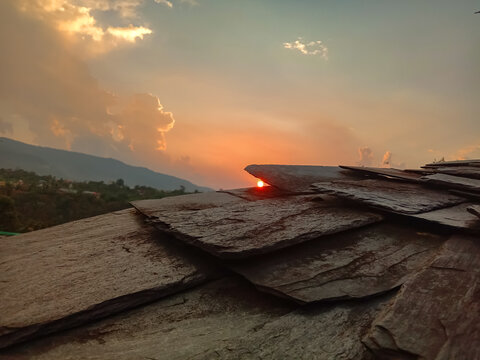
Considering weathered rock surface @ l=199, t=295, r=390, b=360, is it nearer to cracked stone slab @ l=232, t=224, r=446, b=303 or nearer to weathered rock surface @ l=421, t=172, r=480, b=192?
cracked stone slab @ l=232, t=224, r=446, b=303

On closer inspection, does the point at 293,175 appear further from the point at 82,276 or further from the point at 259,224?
the point at 82,276

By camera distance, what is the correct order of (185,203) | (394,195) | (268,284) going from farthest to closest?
(185,203) < (394,195) < (268,284)

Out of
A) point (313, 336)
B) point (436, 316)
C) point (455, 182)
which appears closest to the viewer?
point (436, 316)

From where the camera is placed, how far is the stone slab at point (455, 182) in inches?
158

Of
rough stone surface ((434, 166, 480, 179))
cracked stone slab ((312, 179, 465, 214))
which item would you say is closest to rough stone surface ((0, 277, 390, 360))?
cracked stone slab ((312, 179, 465, 214))

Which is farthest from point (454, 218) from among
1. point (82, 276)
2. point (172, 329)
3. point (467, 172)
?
point (82, 276)

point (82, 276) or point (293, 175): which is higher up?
point (293, 175)

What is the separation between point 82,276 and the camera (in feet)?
10.2

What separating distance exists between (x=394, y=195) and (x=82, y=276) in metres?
4.10

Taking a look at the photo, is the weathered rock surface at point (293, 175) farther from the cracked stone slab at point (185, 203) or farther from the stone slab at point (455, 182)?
the stone slab at point (455, 182)

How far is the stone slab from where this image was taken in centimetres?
402

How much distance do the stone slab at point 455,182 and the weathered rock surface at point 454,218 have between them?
1.84 feet

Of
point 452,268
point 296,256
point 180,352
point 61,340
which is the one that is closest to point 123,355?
point 180,352

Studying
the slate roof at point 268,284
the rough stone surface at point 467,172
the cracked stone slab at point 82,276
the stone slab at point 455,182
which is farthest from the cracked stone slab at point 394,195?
the cracked stone slab at point 82,276
